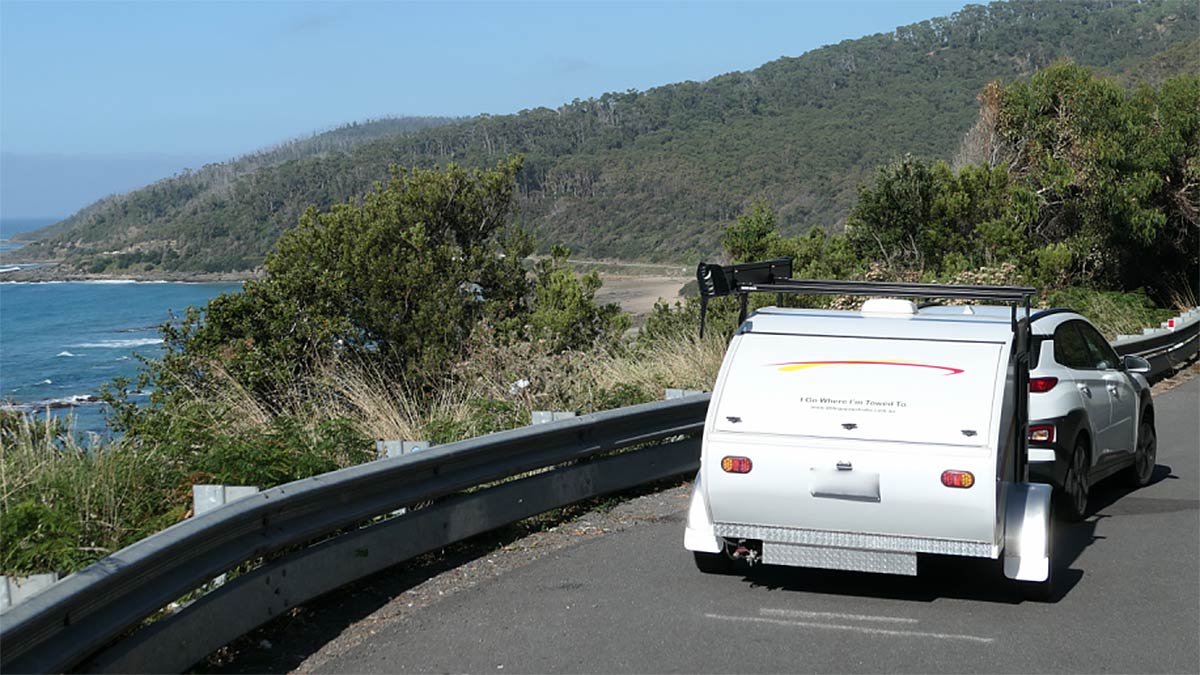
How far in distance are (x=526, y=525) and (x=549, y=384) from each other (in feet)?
13.4

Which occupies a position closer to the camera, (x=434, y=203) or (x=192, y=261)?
(x=434, y=203)

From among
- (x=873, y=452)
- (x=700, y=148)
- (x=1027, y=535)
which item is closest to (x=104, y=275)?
(x=700, y=148)

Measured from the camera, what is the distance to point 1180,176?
34.4 m

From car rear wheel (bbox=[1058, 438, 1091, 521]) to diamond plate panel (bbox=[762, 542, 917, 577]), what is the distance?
2900 millimetres

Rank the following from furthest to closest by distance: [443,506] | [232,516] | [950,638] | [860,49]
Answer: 1. [860,49]
2. [443,506]
3. [950,638]
4. [232,516]

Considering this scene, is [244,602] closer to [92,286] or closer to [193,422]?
[193,422]

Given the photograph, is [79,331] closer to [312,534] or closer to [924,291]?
[312,534]

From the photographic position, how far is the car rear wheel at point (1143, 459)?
11555 millimetres

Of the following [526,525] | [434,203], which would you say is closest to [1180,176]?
[434,203]

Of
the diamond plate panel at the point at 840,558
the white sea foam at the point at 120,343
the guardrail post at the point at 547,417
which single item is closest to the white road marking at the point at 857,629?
the diamond plate panel at the point at 840,558

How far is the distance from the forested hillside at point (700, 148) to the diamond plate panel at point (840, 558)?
93.0 meters

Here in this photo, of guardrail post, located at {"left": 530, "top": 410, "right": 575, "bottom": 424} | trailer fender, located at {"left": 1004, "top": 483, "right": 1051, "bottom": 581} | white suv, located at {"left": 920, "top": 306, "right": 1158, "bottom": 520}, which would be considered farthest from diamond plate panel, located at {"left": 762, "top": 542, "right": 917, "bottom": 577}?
guardrail post, located at {"left": 530, "top": 410, "right": 575, "bottom": 424}

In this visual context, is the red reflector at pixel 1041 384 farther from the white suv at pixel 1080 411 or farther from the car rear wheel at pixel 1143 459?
the car rear wheel at pixel 1143 459

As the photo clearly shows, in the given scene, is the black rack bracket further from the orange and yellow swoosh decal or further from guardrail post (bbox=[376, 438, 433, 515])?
guardrail post (bbox=[376, 438, 433, 515])
